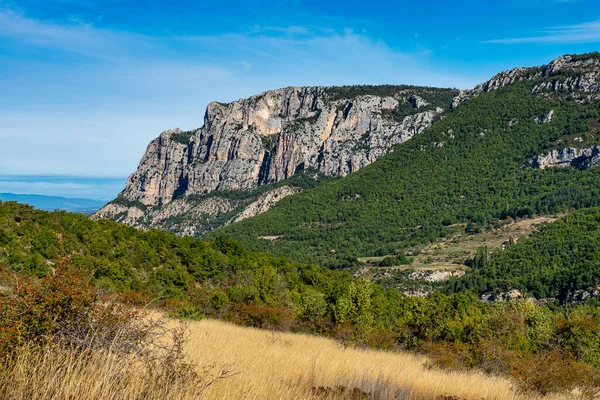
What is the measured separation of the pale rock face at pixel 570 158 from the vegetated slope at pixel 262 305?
322 ft

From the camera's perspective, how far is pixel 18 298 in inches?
179

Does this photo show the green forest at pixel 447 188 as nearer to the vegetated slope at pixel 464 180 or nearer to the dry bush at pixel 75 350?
the vegetated slope at pixel 464 180

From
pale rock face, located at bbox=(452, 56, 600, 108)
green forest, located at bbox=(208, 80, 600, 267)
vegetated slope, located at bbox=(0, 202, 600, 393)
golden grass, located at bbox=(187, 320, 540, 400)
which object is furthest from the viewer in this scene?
pale rock face, located at bbox=(452, 56, 600, 108)

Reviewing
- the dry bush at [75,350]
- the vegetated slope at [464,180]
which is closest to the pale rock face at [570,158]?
the vegetated slope at [464,180]

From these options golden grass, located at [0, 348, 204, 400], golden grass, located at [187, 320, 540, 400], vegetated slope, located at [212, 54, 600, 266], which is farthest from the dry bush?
vegetated slope, located at [212, 54, 600, 266]

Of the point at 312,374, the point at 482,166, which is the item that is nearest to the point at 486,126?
Answer: the point at 482,166

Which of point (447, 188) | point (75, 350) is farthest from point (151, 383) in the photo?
point (447, 188)

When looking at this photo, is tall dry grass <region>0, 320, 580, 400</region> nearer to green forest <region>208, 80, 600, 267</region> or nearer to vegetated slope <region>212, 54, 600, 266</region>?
green forest <region>208, 80, 600, 267</region>

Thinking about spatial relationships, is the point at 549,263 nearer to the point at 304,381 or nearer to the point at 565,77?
the point at 304,381

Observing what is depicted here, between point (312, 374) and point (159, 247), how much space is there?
1416 inches

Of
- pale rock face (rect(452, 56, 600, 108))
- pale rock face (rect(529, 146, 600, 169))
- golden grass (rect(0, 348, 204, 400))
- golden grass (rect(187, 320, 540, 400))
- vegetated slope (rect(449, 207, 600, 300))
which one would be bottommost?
vegetated slope (rect(449, 207, 600, 300))

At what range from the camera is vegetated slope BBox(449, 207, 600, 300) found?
201 ft

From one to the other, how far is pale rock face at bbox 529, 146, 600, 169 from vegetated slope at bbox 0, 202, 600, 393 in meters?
98.2

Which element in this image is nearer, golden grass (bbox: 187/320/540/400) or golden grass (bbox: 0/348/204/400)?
golden grass (bbox: 0/348/204/400)
